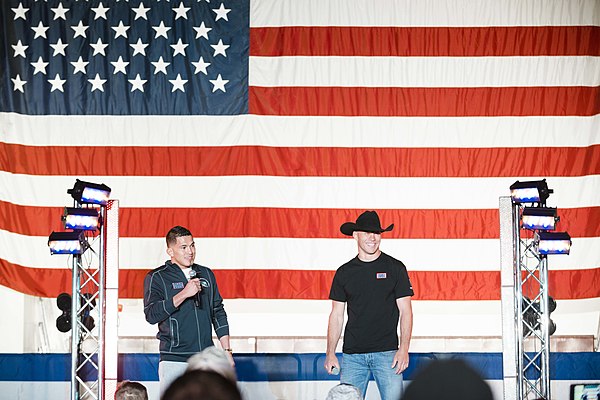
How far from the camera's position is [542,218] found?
22.3ft

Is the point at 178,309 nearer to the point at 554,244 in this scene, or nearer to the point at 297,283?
the point at 297,283

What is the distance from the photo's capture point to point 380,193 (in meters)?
8.58

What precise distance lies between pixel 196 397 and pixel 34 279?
7.61 meters

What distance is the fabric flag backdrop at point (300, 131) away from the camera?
8.52 m

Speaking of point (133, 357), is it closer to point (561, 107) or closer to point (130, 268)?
point (130, 268)

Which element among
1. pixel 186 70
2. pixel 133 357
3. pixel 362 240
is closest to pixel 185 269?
pixel 362 240

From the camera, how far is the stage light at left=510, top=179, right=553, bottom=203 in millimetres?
6773

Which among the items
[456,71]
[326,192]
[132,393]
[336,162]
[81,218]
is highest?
[456,71]

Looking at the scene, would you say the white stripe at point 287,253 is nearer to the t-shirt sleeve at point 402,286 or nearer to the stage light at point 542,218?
the stage light at point 542,218

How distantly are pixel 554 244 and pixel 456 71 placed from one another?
2482 millimetres

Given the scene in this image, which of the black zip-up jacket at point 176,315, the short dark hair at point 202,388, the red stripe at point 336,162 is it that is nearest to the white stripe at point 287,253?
the red stripe at point 336,162

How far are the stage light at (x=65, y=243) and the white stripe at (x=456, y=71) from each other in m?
2.92

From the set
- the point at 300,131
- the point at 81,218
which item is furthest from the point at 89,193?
the point at 300,131

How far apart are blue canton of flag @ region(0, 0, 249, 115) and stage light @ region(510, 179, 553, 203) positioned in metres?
2.93
